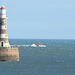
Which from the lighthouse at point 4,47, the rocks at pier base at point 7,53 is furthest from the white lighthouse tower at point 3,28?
the rocks at pier base at point 7,53

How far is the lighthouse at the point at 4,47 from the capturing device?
322 feet

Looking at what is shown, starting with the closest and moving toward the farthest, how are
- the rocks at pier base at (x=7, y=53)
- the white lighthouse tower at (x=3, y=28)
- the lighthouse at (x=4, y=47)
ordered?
the rocks at pier base at (x=7, y=53) → the lighthouse at (x=4, y=47) → the white lighthouse tower at (x=3, y=28)

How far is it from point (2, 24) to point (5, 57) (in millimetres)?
6865

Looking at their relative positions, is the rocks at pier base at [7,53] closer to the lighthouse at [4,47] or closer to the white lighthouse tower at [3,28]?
the lighthouse at [4,47]

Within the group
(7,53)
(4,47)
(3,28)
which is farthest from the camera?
(3,28)

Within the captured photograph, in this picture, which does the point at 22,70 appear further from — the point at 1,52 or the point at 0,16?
the point at 0,16

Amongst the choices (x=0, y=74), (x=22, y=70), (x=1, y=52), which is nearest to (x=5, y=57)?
(x=1, y=52)

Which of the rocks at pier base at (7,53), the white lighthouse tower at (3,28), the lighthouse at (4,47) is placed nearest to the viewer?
the rocks at pier base at (7,53)

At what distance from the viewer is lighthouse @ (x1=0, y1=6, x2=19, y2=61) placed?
9828 centimetres

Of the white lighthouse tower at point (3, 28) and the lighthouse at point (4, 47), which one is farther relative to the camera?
the white lighthouse tower at point (3, 28)

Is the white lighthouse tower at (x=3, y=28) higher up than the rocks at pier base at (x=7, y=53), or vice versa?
the white lighthouse tower at (x=3, y=28)

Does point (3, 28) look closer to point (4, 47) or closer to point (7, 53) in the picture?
point (4, 47)

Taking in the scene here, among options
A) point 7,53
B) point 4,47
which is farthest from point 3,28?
point 7,53

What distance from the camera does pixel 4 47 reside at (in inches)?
3871
